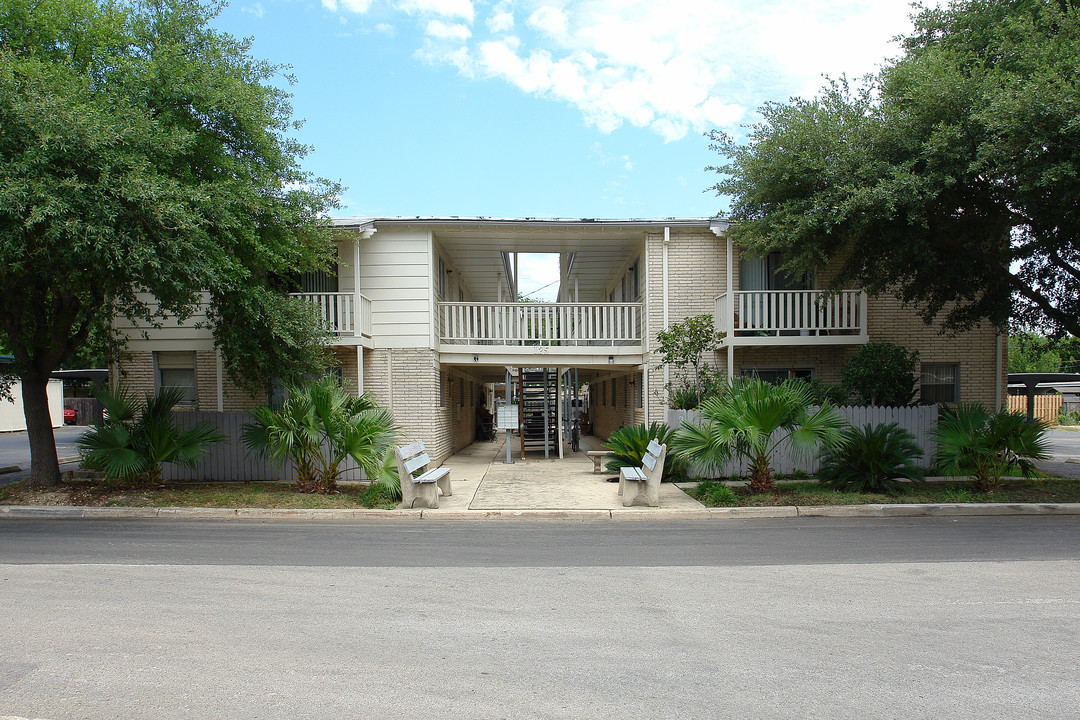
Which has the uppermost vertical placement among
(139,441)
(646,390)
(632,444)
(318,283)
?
(318,283)

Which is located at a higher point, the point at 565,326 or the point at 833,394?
the point at 565,326

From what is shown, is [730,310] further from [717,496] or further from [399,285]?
[399,285]

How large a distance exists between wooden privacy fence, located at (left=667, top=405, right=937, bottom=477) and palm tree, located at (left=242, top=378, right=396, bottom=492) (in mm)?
5838

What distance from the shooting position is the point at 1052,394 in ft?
136

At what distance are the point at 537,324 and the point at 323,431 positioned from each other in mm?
6327

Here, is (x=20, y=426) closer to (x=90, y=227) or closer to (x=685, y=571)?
(x=90, y=227)

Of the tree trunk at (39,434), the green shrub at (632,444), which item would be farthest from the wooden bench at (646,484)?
the tree trunk at (39,434)

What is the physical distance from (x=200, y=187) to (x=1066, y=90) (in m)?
12.2

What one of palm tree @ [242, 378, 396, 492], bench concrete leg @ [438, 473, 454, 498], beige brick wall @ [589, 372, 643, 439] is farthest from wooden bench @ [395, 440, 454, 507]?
beige brick wall @ [589, 372, 643, 439]

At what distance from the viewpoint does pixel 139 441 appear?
38.8 ft

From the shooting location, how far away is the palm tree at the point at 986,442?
36.2 ft

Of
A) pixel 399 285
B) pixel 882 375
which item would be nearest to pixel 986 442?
pixel 882 375

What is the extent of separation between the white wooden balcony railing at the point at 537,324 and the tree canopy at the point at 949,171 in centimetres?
393

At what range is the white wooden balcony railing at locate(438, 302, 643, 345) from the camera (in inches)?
645
